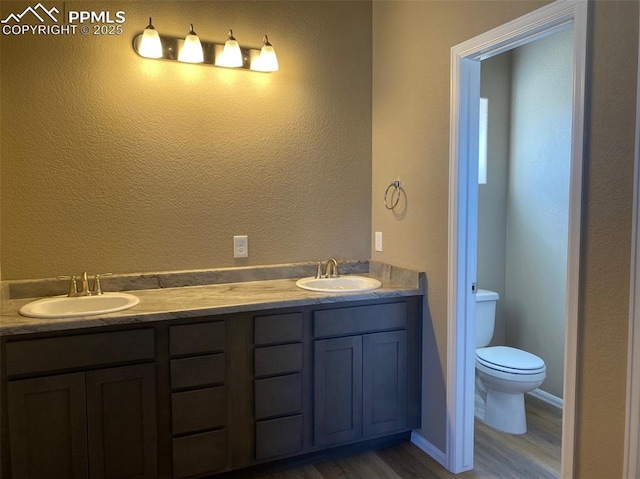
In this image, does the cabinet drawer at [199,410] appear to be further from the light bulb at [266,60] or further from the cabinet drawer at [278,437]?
the light bulb at [266,60]

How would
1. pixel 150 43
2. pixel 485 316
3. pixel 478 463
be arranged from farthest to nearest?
pixel 485 316
pixel 478 463
pixel 150 43

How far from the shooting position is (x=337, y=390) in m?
2.36

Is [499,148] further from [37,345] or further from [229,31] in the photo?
[37,345]

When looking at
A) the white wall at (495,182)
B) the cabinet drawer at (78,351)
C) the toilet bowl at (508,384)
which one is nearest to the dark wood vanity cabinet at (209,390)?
the cabinet drawer at (78,351)

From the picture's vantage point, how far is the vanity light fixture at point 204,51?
2318 millimetres

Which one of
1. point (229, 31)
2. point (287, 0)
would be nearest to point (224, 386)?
point (229, 31)

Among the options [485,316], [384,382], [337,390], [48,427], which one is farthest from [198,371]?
[485,316]

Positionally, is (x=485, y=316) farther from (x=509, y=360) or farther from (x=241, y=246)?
(x=241, y=246)

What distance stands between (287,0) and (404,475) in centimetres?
256

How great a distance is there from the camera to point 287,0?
8.77ft

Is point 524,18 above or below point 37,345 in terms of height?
above

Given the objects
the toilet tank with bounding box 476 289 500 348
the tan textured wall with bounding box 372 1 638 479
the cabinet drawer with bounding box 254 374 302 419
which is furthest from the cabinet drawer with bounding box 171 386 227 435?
the toilet tank with bounding box 476 289 500 348

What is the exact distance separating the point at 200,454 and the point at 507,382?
1682 millimetres

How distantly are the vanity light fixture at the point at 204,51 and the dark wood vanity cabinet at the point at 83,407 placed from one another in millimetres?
1354
